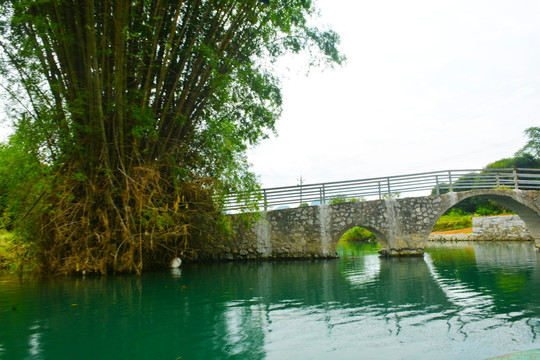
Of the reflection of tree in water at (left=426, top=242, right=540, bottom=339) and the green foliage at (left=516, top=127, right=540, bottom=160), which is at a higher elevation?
the green foliage at (left=516, top=127, right=540, bottom=160)

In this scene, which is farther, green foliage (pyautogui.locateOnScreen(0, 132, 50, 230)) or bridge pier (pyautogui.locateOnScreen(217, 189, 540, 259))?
bridge pier (pyautogui.locateOnScreen(217, 189, 540, 259))

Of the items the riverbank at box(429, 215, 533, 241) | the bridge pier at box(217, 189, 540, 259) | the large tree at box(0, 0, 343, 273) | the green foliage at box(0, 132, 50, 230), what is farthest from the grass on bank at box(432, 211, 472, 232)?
the green foliage at box(0, 132, 50, 230)

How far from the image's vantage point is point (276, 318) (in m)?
5.11

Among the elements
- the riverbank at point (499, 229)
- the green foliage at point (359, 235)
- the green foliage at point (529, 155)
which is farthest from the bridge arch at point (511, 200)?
the green foliage at point (529, 155)

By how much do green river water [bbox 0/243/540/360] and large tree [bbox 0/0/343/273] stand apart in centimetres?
169

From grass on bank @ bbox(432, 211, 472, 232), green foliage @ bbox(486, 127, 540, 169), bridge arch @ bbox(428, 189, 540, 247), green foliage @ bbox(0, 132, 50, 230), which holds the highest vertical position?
green foliage @ bbox(486, 127, 540, 169)

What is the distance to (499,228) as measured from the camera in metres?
22.4

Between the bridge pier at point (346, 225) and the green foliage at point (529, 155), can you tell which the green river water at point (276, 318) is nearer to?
the bridge pier at point (346, 225)

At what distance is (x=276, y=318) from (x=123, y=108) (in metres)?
6.63

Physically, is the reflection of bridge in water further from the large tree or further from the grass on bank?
the grass on bank

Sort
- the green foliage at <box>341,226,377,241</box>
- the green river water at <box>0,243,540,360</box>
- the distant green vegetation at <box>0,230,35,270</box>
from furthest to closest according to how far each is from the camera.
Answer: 1. the green foliage at <box>341,226,377,241</box>
2. the distant green vegetation at <box>0,230,35,270</box>
3. the green river water at <box>0,243,540,360</box>

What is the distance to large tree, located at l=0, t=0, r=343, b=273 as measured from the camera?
8.44m

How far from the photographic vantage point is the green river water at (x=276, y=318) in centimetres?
372

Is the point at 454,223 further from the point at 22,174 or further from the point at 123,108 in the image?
the point at 22,174
